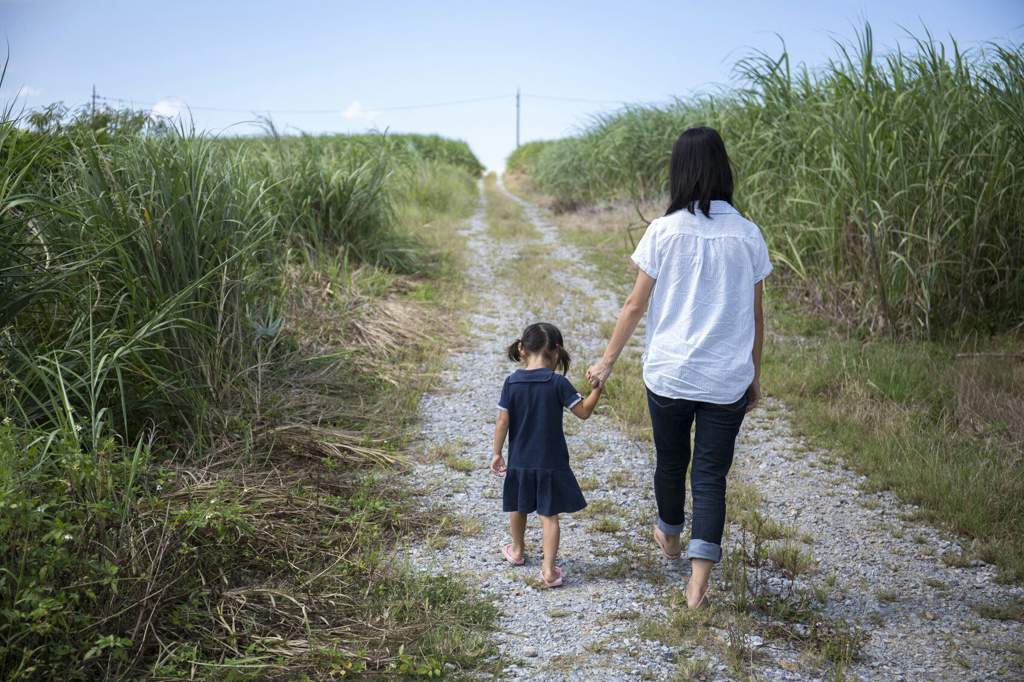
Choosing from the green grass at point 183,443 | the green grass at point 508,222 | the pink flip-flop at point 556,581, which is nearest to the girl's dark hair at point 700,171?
the pink flip-flop at point 556,581

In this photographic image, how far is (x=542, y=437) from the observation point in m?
3.25

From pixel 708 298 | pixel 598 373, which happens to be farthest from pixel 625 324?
pixel 708 298

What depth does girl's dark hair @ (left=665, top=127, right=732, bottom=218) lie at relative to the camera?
2.91m

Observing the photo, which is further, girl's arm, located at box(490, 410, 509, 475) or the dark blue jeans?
girl's arm, located at box(490, 410, 509, 475)

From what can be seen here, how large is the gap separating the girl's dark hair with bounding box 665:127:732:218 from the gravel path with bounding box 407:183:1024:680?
1590 millimetres

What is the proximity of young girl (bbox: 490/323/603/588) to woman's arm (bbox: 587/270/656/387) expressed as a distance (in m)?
0.24

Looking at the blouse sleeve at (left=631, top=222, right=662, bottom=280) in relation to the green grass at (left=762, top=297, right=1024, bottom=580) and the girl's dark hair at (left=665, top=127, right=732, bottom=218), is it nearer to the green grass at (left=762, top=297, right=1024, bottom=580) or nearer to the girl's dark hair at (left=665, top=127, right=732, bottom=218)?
the girl's dark hair at (left=665, top=127, right=732, bottom=218)

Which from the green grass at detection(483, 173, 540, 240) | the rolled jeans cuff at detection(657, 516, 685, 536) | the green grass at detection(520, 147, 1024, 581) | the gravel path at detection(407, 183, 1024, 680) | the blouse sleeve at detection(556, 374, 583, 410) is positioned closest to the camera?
the gravel path at detection(407, 183, 1024, 680)

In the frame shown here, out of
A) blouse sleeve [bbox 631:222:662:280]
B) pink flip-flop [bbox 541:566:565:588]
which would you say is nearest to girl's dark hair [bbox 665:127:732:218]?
blouse sleeve [bbox 631:222:662:280]

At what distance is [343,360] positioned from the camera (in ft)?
19.1

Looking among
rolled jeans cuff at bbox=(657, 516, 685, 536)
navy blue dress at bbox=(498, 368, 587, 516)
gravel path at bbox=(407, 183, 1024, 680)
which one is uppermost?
navy blue dress at bbox=(498, 368, 587, 516)

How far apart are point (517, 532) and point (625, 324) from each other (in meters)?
1.08

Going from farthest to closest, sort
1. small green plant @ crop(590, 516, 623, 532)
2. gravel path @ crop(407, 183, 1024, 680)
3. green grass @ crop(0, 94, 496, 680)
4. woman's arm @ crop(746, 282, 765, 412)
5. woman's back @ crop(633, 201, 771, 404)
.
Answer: small green plant @ crop(590, 516, 623, 532) → woman's arm @ crop(746, 282, 765, 412) → woman's back @ crop(633, 201, 771, 404) → gravel path @ crop(407, 183, 1024, 680) → green grass @ crop(0, 94, 496, 680)

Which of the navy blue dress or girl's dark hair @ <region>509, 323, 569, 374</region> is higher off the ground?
girl's dark hair @ <region>509, 323, 569, 374</region>
